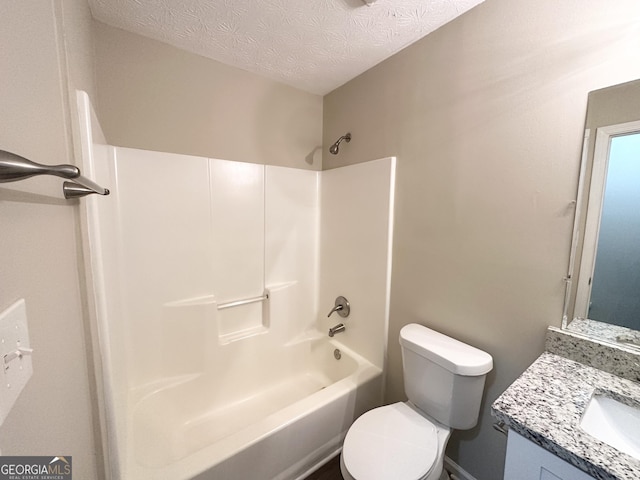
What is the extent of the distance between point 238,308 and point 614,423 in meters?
1.81

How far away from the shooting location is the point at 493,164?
3.68 feet

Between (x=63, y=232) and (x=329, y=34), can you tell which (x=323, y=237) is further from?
(x=63, y=232)

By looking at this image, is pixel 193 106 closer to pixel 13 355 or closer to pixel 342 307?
pixel 13 355

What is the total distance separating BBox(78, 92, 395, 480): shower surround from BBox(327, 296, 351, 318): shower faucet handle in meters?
0.06

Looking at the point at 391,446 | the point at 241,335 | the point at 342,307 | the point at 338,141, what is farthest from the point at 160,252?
the point at 391,446

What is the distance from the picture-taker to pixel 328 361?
196 cm

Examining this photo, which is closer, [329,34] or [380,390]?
[329,34]

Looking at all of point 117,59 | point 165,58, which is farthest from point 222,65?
point 117,59

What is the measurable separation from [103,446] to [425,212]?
66.7 inches

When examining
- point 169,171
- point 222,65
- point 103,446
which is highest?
point 222,65

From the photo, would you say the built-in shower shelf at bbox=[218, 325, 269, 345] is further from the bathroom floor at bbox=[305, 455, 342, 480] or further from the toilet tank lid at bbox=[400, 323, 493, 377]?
the toilet tank lid at bbox=[400, 323, 493, 377]

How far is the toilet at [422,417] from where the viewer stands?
963mm

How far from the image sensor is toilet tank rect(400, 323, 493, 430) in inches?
42.5

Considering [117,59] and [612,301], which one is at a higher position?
[117,59]
